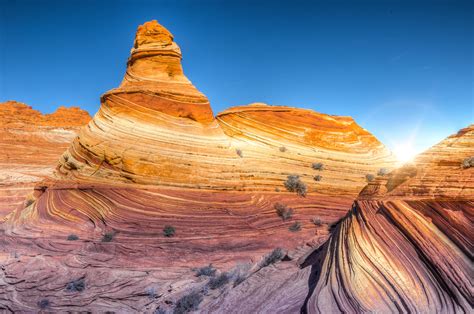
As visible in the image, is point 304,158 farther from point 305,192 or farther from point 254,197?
point 254,197

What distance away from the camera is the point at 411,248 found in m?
6.22

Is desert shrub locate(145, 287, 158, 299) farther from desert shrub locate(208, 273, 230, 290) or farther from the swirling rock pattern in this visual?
the swirling rock pattern

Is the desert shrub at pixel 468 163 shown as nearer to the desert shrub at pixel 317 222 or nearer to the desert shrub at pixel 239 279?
the desert shrub at pixel 239 279

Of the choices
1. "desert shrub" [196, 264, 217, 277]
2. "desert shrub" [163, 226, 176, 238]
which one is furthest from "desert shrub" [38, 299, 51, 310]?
"desert shrub" [163, 226, 176, 238]

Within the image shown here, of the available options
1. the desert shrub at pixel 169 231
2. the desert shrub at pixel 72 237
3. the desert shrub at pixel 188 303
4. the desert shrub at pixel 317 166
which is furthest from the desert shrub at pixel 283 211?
the desert shrub at pixel 72 237

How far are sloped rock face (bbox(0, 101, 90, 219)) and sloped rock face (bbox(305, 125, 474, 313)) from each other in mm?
20222

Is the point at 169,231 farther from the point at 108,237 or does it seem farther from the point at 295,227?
the point at 295,227

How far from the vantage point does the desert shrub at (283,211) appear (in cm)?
1455

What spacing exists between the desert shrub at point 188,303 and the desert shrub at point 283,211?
7.63 meters

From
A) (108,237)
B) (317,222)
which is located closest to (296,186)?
(317,222)

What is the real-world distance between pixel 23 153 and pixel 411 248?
34.6 metres

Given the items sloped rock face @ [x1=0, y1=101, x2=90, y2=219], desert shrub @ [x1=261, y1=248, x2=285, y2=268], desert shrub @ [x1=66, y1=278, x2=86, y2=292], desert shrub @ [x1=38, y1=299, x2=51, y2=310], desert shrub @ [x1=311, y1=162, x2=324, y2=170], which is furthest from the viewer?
sloped rock face @ [x1=0, y1=101, x2=90, y2=219]

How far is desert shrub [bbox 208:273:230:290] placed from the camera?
8.29 m

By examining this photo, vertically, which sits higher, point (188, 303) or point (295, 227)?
point (295, 227)
